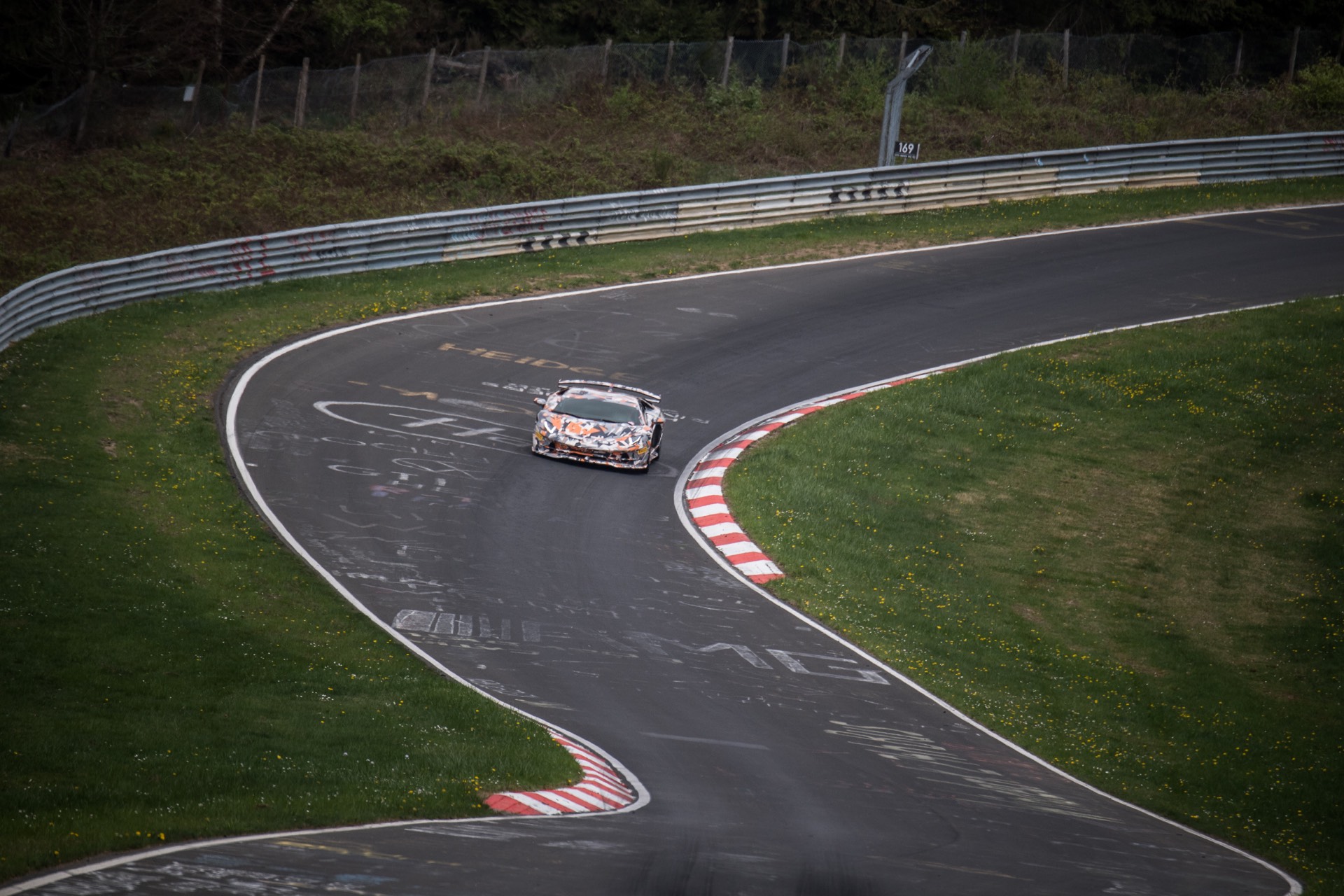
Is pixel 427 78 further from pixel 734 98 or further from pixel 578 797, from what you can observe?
pixel 578 797

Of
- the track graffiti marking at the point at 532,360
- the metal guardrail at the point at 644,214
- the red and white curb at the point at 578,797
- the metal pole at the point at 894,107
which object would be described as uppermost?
the metal pole at the point at 894,107

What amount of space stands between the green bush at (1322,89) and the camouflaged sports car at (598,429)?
31.9 metres

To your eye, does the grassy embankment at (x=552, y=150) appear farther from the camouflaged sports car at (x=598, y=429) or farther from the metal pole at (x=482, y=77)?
the camouflaged sports car at (x=598, y=429)

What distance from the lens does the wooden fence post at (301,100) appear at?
1569 inches

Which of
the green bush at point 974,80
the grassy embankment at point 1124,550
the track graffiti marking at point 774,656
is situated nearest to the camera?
the grassy embankment at point 1124,550

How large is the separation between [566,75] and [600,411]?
23942mm

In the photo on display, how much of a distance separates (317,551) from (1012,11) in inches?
1783

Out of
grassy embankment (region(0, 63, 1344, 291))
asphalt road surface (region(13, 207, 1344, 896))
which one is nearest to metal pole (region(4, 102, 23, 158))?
grassy embankment (region(0, 63, 1344, 291))

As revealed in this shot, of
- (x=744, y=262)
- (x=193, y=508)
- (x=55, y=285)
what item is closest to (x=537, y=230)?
(x=744, y=262)

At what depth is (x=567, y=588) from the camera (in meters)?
17.2

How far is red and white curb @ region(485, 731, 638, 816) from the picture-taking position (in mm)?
11125

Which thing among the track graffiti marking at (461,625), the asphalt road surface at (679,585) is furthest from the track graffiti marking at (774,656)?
the track graffiti marking at (461,625)

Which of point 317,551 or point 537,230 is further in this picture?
point 537,230

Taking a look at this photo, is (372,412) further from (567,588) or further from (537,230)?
(537,230)
